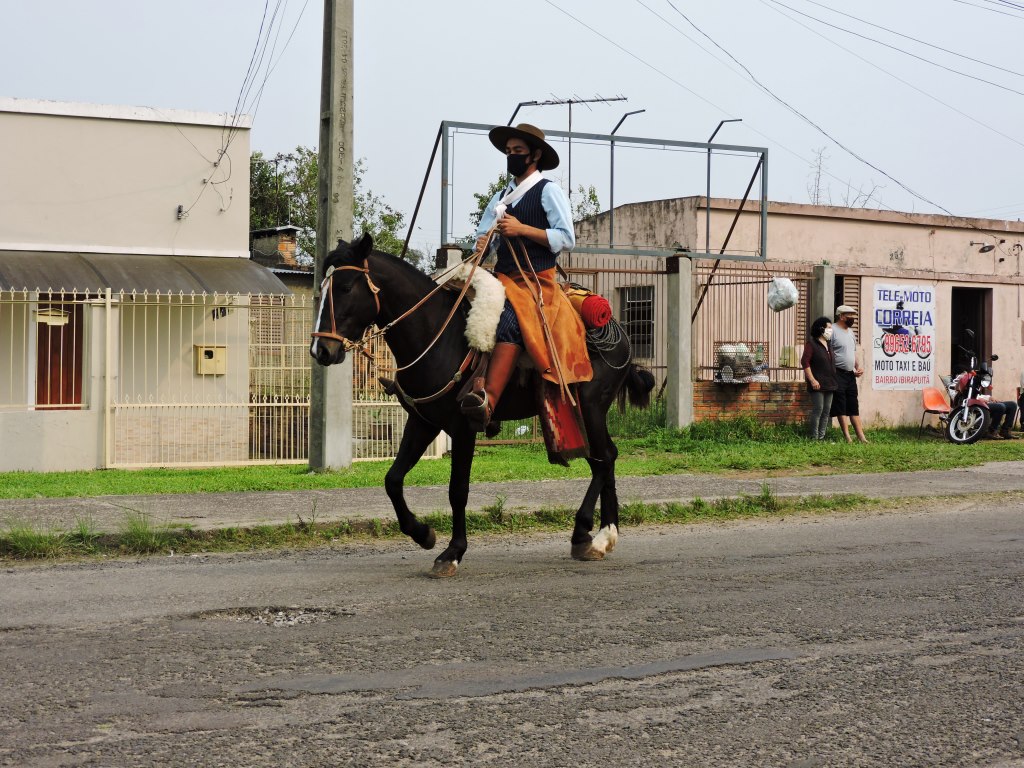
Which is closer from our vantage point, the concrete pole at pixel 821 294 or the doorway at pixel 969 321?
the concrete pole at pixel 821 294

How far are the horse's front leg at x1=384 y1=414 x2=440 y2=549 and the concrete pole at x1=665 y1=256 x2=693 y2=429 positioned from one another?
10416 millimetres

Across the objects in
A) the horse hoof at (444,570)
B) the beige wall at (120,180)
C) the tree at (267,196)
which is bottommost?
the horse hoof at (444,570)

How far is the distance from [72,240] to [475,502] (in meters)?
9.57

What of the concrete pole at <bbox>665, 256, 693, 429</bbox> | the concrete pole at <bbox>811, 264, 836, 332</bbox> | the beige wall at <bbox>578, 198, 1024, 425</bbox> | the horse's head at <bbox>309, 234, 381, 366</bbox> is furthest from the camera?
the beige wall at <bbox>578, 198, 1024, 425</bbox>

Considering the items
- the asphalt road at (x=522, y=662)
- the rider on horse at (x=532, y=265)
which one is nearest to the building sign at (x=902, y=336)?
the asphalt road at (x=522, y=662)

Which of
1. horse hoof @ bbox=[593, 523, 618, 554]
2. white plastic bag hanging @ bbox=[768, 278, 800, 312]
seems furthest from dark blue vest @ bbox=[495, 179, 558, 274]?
white plastic bag hanging @ bbox=[768, 278, 800, 312]

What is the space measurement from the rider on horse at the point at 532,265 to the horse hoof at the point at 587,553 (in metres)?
1.06

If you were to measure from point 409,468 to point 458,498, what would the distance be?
0.37 m

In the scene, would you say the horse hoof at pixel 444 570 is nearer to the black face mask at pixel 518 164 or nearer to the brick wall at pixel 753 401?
the black face mask at pixel 518 164

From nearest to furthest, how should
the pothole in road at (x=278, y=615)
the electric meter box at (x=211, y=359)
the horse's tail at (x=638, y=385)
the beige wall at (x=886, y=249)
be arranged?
the pothole in road at (x=278, y=615)
the horse's tail at (x=638, y=385)
the electric meter box at (x=211, y=359)
the beige wall at (x=886, y=249)

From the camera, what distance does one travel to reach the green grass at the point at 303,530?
8.77m

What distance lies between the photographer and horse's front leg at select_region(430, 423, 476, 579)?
294 inches

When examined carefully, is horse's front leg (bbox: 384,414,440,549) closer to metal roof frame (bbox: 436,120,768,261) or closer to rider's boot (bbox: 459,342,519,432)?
rider's boot (bbox: 459,342,519,432)

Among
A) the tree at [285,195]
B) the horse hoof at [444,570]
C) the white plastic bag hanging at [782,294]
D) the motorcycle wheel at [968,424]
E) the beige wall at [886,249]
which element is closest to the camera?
the horse hoof at [444,570]
